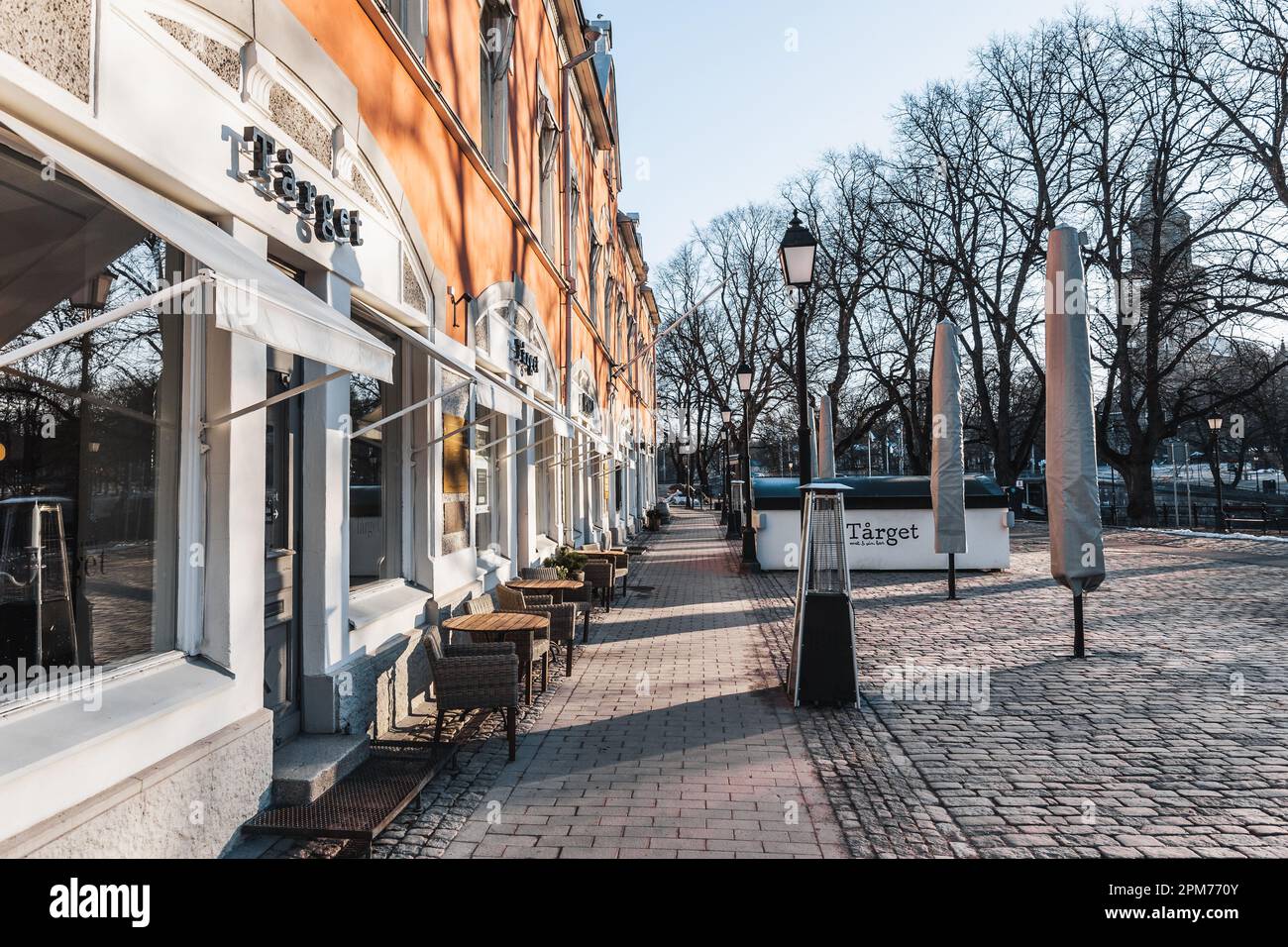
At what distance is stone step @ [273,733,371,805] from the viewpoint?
4.37m

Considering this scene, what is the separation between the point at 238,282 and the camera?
304 centimetres

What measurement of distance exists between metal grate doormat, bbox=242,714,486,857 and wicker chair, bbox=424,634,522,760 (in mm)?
295

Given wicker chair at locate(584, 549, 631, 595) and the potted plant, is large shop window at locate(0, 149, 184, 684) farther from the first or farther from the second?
wicker chair at locate(584, 549, 631, 595)

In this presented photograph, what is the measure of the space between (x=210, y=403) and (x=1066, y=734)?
591cm

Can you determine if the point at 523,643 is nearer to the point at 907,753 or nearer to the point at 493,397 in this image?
the point at 493,397

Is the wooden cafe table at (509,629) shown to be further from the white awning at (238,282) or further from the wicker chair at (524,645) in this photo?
the white awning at (238,282)

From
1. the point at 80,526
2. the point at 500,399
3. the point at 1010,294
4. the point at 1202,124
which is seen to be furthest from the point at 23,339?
the point at 1010,294

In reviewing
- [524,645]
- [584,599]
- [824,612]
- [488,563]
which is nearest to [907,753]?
[824,612]

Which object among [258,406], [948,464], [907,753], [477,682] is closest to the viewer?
[258,406]

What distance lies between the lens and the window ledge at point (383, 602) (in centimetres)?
595
